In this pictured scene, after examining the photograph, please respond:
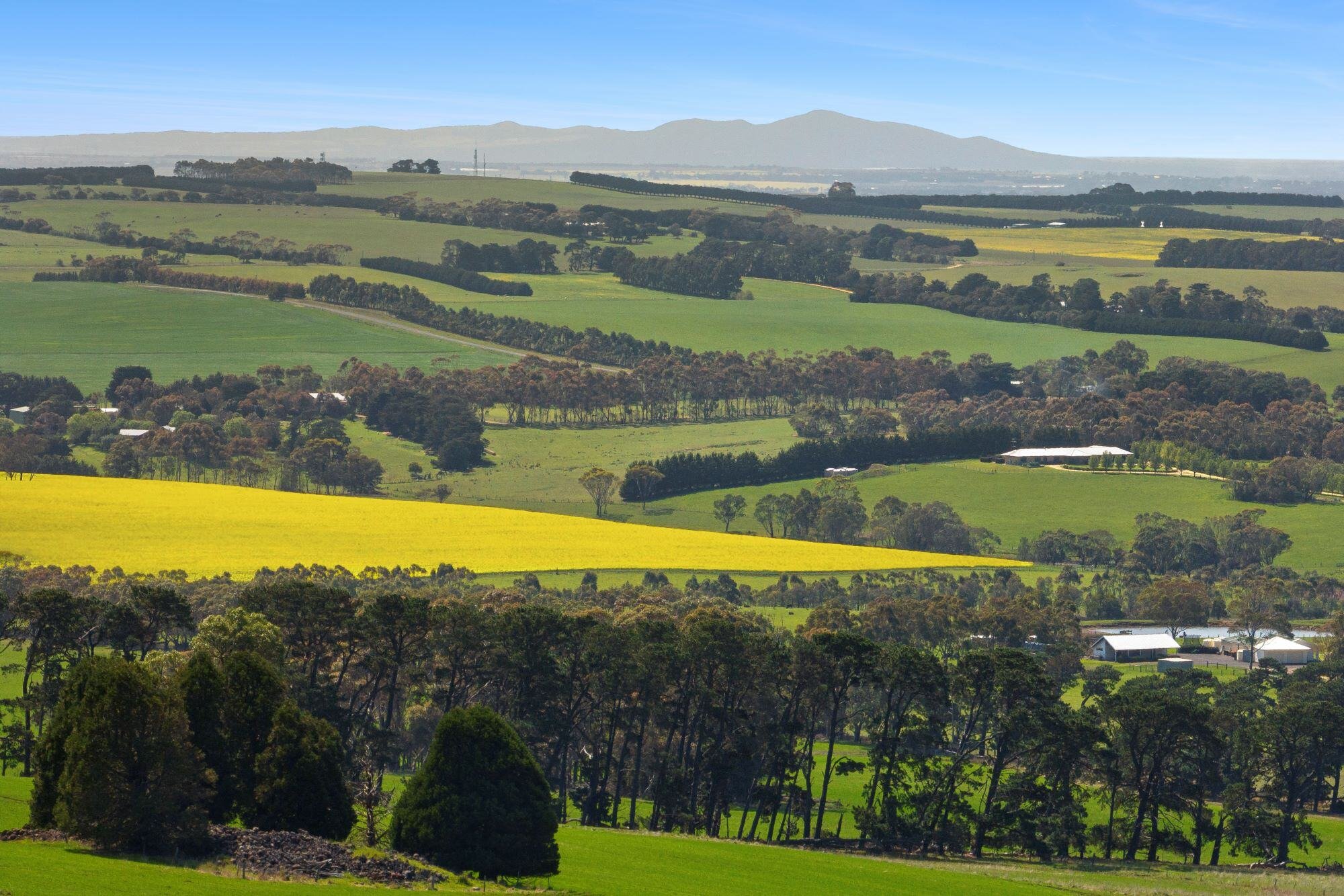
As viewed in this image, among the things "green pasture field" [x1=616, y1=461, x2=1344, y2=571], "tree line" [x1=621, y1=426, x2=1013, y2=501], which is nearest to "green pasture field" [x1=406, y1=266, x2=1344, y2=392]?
"tree line" [x1=621, y1=426, x2=1013, y2=501]

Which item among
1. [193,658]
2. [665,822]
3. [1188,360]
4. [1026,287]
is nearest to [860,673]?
[665,822]

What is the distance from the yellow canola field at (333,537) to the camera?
84.0m

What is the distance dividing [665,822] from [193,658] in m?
17.7

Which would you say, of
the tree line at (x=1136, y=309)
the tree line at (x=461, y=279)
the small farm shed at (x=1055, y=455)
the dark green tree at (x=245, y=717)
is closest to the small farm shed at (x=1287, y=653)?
the small farm shed at (x=1055, y=455)

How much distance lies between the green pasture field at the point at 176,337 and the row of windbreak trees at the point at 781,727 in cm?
10039

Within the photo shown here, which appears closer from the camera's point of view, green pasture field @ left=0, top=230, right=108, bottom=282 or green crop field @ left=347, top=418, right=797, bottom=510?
green crop field @ left=347, top=418, right=797, bottom=510

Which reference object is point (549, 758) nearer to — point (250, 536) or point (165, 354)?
point (250, 536)

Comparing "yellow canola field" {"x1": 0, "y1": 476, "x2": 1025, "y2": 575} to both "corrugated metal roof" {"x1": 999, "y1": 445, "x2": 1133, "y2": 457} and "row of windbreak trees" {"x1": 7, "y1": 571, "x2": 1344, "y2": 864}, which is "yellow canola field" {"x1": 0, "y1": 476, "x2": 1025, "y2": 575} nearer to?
"row of windbreak trees" {"x1": 7, "y1": 571, "x2": 1344, "y2": 864}

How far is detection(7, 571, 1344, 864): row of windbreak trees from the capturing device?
49.8 metres

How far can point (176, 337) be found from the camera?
541ft

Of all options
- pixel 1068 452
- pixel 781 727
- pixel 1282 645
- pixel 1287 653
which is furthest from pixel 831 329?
pixel 781 727

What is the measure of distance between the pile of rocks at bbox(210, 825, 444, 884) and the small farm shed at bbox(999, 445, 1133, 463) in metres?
97.3

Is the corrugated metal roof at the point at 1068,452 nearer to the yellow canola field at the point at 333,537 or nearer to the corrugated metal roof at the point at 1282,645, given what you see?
the yellow canola field at the point at 333,537

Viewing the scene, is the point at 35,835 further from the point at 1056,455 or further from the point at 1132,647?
the point at 1056,455
